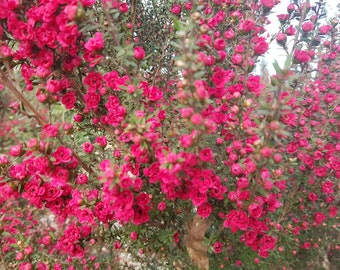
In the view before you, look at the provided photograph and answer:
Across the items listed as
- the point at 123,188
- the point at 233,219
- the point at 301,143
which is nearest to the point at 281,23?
the point at 301,143

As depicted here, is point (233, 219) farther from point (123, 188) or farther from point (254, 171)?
point (123, 188)

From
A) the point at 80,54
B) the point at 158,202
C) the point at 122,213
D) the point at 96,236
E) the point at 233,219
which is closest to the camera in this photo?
the point at 122,213

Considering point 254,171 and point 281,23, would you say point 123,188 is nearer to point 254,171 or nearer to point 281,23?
point 254,171

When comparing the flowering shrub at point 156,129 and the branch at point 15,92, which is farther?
the branch at point 15,92

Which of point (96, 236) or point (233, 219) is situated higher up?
point (233, 219)

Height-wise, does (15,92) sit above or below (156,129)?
above

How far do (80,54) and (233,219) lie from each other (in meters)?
1.30

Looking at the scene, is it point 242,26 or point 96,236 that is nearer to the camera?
point 242,26

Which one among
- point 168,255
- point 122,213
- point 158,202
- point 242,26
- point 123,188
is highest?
point 242,26

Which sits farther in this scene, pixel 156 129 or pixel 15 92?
pixel 156 129

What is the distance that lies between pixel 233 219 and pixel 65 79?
125 centimetres

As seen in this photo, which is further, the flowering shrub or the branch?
the branch

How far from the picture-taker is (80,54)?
1.92m

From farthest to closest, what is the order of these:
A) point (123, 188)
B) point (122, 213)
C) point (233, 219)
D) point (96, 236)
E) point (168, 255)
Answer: point (168, 255) → point (96, 236) → point (233, 219) → point (122, 213) → point (123, 188)
